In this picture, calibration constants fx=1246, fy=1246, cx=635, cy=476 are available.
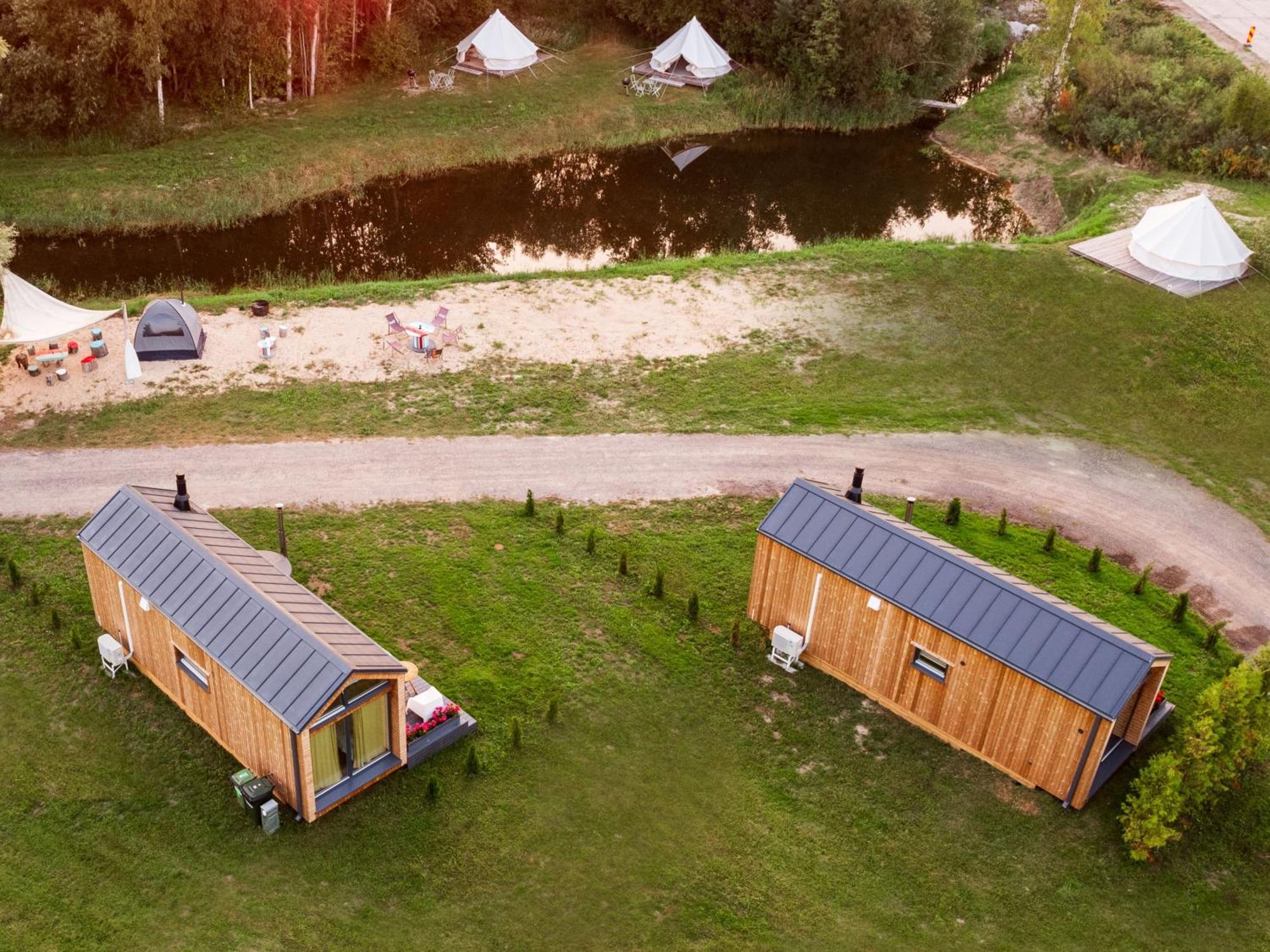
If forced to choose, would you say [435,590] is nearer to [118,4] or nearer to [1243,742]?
[1243,742]

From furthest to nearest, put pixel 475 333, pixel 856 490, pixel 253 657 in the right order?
pixel 475 333
pixel 856 490
pixel 253 657

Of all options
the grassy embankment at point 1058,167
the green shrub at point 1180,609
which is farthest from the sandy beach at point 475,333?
the green shrub at point 1180,609

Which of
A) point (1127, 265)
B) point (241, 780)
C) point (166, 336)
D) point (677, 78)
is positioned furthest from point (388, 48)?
point (241, 780)

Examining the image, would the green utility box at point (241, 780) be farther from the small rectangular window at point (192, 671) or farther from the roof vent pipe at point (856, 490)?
the roof vent pipe at point (856, 490)

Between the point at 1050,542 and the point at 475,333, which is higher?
the point at 475,333

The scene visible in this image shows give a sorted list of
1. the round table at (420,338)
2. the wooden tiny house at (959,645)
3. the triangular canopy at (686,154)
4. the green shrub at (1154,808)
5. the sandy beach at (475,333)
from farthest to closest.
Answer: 1. the triangular canopy at (686,154)
2. the round table at (420,338)
3. the sandy beach at (475,333)
4. the wooden tiny house at (959,645)
5. the green shrub at (1154,808)

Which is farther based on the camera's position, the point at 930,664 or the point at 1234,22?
the point at 1234,22

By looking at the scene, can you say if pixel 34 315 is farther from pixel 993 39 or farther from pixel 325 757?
pixel 993 39
